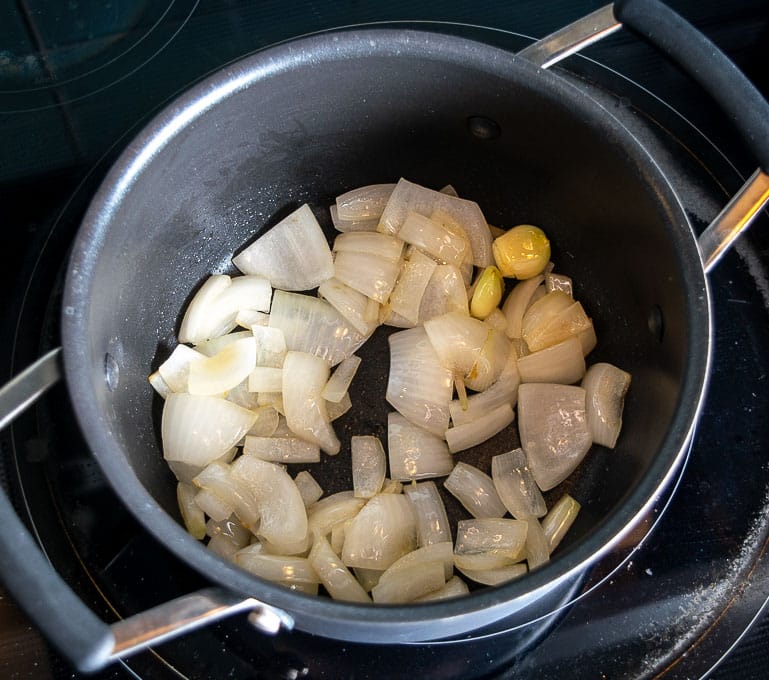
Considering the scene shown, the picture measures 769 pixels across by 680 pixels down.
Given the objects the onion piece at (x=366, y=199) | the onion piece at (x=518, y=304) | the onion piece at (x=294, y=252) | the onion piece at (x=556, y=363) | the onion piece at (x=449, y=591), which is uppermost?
the onion piece at (x=366, y=199)

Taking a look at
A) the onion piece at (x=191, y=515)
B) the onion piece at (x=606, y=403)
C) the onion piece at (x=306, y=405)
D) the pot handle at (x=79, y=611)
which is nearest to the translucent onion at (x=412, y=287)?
the onion piece at (x=306, y=405)

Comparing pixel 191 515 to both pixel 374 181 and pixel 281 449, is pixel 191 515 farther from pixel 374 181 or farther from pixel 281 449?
pixel 374 181

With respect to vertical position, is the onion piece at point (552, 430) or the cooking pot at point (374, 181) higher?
the cooking pot at point (374, 181)

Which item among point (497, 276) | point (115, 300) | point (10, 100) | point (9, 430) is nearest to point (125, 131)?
point (10, 100)

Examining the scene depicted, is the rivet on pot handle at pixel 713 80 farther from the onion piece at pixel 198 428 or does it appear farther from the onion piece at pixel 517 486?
the onion piece at pixel 198 428

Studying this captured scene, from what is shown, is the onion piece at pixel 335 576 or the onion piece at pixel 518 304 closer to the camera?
the onion piece at pixel 335 576

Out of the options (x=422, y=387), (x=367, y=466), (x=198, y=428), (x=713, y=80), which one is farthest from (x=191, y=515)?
(x=713, y=80)

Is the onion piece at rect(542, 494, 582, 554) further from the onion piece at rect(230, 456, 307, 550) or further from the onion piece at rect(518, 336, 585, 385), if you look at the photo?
the onion piece at rect(230, 456, 307, 550)

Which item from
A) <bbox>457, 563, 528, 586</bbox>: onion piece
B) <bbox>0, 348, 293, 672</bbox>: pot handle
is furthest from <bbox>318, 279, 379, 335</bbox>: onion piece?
<bbox>0, 348, 293, 672</bbox>: pot handle
